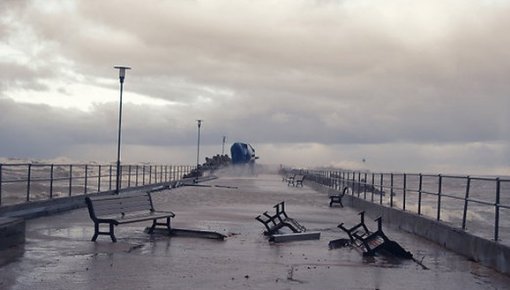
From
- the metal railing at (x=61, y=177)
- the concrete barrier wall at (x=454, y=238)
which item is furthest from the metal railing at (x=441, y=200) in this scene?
the metal railing at (x=61, y=177)

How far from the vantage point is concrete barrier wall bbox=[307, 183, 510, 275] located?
11672 millimetres

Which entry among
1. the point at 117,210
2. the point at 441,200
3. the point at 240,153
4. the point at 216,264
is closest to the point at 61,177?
the point at 117,210

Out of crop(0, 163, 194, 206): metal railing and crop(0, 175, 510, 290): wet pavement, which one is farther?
crop(0, 163, 194, 206): metal railing

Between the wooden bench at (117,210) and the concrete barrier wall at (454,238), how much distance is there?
5.61 m

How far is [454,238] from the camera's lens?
46.8 feet

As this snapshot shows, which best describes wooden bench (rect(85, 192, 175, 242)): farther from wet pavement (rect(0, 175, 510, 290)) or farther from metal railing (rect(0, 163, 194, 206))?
metal railing (rect(0, 163, 194, 206))

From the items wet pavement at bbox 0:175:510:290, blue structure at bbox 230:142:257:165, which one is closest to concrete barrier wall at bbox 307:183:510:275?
wet pavement at bbox 0:175:510:290

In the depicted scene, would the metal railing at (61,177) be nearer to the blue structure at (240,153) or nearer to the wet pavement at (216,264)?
the wet pavement at (216,264)

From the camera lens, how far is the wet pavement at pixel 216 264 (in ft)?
32.9

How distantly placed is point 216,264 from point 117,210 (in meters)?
3.93

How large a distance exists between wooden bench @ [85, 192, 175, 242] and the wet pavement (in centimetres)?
38

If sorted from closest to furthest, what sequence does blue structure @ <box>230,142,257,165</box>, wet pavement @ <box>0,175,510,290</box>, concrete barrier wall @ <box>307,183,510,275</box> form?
wet pavement @ <box>0,175,510,290</box>, concrete barrier wall @ <box>307,183,510,275</box>, blue structure @ <box>230,142,257,165</box>

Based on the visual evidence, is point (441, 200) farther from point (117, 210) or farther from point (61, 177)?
point (117, 210)

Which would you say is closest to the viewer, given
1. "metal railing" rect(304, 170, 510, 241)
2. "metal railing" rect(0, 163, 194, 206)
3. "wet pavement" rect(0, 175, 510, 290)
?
"wet pavement" rect(0, 175, 510, 290)
